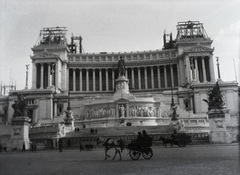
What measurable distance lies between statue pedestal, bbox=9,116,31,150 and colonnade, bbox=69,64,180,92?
177ft

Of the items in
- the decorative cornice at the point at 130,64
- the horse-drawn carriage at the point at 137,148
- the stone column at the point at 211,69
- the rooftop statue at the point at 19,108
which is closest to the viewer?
the horse-drawn carriage at the point at 137,148

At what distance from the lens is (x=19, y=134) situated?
100ft

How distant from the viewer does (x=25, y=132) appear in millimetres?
30906

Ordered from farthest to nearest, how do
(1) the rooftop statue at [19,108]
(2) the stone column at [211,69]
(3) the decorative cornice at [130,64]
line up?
(3) the decorative cornice at [130,64]
(2) the stone column at [211,69]
(1) the rooftop statue at [19,108]

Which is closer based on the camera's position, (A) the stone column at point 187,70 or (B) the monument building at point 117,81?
(B) the monument building at point 117,81

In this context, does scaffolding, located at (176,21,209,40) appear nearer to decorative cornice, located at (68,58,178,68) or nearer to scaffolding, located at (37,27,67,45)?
decorative cornice, located at (68,58,178,68)

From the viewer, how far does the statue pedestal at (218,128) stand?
32.0 metres

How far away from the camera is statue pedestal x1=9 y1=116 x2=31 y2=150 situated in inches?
1193

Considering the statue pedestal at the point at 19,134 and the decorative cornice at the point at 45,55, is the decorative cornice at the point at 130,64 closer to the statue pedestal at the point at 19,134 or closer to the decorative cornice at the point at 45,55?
the decorative cornice at the point at 45,55

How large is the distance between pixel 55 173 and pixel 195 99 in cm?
5933

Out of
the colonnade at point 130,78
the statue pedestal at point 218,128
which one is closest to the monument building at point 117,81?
the colonnade at point 130,78

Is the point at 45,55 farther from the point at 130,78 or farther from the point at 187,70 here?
the point at 187,70

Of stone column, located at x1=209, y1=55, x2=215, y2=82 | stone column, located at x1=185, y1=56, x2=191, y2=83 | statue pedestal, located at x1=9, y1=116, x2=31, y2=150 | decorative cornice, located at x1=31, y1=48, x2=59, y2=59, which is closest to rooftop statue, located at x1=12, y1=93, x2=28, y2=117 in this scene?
statue pedestal, located at x1=9, y1=116, x2=31, y2=150

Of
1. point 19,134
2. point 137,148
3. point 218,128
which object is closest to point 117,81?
point 218,128
